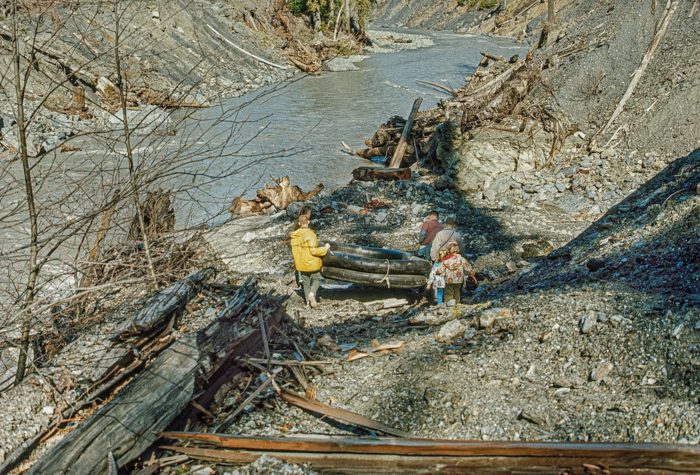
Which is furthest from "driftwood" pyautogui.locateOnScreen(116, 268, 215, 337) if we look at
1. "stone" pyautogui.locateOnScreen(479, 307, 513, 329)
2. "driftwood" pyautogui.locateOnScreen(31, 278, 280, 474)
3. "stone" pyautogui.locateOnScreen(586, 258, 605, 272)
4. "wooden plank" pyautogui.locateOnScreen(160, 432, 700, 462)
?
"stone" pyautogui.locateOnScreen(586, 258, 605, 272)

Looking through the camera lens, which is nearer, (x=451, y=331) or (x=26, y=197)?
(x=26, y=197)

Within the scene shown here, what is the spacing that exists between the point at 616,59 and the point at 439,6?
5875 centimetres

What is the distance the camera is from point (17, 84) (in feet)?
13.4

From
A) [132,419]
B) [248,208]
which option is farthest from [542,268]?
[248,208]

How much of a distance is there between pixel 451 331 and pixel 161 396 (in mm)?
2712

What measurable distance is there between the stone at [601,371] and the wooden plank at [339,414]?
1502mm

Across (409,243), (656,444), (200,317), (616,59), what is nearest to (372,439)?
(656,444)

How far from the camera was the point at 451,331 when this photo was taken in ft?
19.1

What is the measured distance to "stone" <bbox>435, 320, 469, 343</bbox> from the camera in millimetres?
5781

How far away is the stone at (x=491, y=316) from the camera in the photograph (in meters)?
5.81

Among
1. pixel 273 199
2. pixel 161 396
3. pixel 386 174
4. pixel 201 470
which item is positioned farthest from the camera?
pixel 386 174

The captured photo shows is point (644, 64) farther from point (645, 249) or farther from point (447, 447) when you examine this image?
point (447, 447)

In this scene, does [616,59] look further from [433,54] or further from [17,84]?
[433,54]

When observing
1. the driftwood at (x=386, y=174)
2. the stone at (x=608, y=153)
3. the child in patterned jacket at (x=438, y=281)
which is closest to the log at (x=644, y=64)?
the stone at (x=608, y=153)
